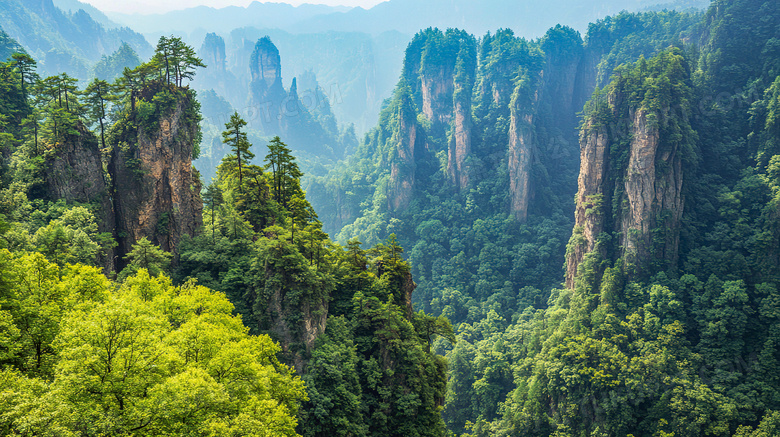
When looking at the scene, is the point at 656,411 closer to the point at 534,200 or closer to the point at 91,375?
the point at 91,375

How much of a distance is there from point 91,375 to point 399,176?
8939 centimetres

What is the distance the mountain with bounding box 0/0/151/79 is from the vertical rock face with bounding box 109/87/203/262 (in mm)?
101778

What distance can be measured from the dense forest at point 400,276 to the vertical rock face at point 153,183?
0.15 meters

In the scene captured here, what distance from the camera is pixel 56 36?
13188 cm

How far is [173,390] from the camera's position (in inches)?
583

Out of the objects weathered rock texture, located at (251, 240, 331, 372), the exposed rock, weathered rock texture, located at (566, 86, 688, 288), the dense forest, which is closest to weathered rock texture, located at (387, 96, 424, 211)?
the dense forest

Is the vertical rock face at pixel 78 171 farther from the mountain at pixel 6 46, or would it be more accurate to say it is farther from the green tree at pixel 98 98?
the mountain at pixel 6 46

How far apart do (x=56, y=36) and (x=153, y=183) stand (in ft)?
432

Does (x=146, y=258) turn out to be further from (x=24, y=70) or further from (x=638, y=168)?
(x=638, y=168)

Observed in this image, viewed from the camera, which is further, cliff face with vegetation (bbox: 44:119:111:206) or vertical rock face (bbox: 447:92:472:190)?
vertical rock face (bbox: 447:92:472:190)

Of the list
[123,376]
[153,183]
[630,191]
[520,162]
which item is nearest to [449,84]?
→ [520,162]

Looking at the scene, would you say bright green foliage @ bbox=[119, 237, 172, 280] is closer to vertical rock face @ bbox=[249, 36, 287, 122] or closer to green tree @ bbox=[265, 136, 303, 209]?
green tree @ bbox=[265, 136, 303, 209]

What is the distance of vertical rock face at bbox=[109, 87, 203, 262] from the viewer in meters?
34.0

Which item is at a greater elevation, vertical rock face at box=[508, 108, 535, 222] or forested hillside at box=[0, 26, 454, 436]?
vertical rock face at box=[508, 108, 535, 222]
